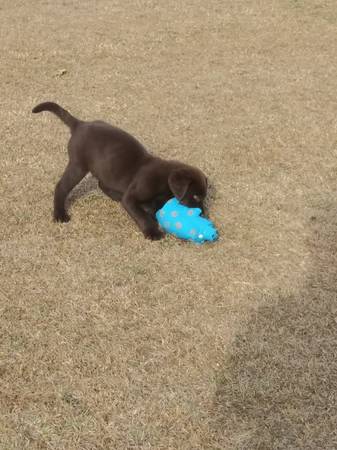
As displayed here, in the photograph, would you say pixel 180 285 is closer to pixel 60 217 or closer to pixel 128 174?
pixel 128 174

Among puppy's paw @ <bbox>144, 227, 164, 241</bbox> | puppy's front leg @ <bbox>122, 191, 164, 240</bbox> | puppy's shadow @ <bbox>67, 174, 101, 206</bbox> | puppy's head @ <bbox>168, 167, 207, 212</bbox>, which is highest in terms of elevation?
puppy's head @ <bbox>168, 167, 207, 212</bbox>

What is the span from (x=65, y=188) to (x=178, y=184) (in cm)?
106

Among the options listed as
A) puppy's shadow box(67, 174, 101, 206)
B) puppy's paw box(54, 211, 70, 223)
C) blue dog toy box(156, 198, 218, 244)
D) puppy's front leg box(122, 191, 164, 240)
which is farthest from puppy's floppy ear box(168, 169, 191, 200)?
puppy's shadow box(67, 174, 101, 206)

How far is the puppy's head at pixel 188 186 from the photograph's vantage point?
436 cm

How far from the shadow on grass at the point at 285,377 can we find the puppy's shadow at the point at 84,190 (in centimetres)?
221

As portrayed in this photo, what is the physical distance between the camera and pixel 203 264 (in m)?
4.20

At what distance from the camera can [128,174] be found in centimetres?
462

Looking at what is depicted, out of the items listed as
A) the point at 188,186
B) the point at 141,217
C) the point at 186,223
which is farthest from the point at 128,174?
the point at 186,223

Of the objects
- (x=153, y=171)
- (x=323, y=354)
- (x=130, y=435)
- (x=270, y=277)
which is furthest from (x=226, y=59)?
(x=130, y=435)

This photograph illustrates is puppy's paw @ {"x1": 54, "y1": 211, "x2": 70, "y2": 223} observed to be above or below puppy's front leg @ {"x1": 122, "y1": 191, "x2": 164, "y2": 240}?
below

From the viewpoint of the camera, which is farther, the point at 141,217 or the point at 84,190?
the point at 84,190

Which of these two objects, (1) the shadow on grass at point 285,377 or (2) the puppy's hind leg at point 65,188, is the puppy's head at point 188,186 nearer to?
(2) the puppy's hind leg at point 65,188

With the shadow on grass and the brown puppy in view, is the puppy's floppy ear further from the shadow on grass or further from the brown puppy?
the shadow on grass

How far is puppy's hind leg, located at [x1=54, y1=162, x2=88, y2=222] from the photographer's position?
4.77 metres
